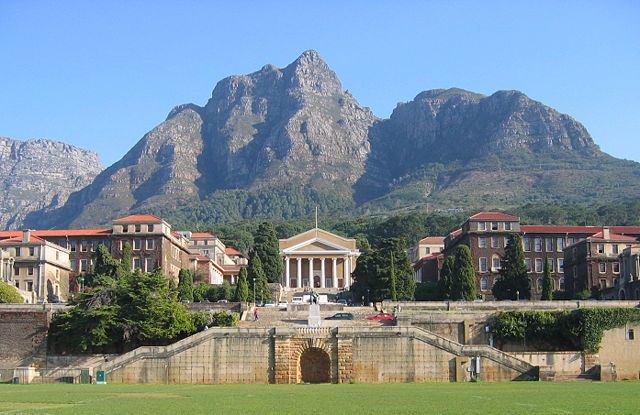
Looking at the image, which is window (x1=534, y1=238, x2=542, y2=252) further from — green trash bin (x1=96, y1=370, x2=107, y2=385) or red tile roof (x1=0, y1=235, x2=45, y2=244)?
green trash bin (x1=96, y1=370, x2=107, y2=385)

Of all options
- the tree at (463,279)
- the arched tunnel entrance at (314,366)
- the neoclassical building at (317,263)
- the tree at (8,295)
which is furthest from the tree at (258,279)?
the arched tunnel entrance at (314,366)

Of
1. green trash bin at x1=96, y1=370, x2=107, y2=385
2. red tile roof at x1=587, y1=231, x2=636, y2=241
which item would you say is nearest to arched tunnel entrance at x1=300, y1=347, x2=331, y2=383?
green trash bin at x1=96, y1=370, x2=107, y2=385

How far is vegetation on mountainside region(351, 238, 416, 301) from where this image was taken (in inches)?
3698

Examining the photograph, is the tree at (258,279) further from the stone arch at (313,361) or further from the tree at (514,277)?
the stone arch at (313,361)

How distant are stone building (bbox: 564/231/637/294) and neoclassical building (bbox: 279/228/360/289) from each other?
35285 millimetres

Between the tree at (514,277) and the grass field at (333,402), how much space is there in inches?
2048

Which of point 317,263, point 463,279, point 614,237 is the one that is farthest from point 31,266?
point 614,237

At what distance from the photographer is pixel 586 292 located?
100375mm

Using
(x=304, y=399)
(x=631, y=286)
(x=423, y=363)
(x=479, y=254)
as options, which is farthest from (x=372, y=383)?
(x=479, y=254)

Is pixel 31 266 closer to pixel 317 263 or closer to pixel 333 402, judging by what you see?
pixel 317 263

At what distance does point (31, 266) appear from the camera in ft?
348

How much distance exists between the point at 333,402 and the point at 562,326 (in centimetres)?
3540

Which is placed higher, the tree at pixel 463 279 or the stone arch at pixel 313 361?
the tree at pixel 463 279

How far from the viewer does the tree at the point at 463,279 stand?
92.2 metres
